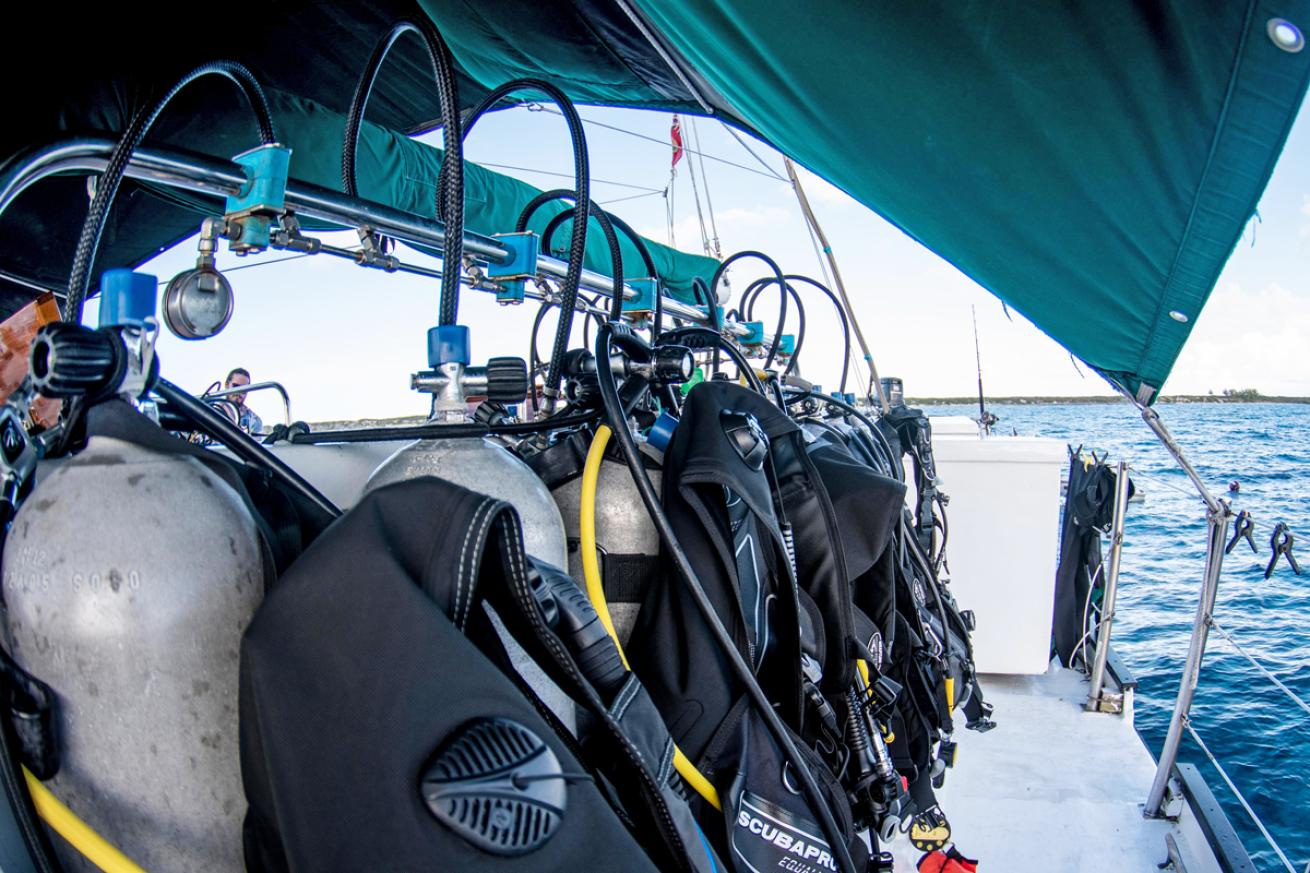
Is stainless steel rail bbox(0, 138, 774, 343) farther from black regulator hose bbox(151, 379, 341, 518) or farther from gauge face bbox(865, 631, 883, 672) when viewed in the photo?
gauge face bbox(865, 631, 883, 672)

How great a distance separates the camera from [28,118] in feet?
4.16

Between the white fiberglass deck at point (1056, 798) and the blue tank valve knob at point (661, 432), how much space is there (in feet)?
6.19

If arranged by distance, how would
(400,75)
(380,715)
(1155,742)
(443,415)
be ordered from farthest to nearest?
(1155,742) < (400,75) < (443,415) < (380,715)

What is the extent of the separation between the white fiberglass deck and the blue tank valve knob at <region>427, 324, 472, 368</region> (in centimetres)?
224

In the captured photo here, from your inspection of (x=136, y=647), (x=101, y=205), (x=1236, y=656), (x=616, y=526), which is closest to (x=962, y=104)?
(x=616, y=526)

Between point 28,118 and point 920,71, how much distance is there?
1.40 meters

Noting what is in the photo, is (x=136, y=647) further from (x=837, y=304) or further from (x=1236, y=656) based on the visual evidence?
(x=1236, y=656)

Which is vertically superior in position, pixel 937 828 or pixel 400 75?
pixel 400 75

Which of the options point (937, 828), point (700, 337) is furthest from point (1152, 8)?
point (937, 828)

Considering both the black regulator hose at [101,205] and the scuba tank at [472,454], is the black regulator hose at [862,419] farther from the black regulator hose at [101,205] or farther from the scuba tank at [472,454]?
the black regulator hose at [101,205]

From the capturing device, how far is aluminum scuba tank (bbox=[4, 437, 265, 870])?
0.46 metres

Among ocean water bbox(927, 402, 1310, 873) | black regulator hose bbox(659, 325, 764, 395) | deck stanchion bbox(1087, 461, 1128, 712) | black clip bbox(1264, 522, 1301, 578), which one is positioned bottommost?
ocean water bbox(927, 402, 1310, 873)

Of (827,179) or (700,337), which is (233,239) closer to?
(700,337)

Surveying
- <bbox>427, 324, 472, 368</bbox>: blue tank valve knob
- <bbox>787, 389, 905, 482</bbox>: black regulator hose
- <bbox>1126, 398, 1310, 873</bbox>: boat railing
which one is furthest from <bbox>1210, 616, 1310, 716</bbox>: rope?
<bbox>427, 324, 472, 368</bbox>: blue tank valve knob
